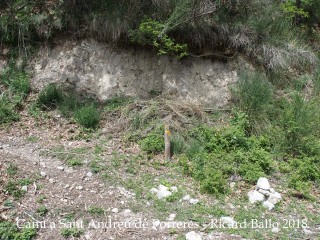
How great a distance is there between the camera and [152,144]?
4836mm

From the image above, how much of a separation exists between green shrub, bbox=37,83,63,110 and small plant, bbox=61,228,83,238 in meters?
2.99

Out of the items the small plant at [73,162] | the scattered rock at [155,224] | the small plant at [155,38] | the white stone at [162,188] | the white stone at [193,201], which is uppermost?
the small plant at [155,38]

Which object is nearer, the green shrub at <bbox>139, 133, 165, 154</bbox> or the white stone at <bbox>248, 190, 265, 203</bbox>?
the white stone at <bbox>248, 190, 265, 203</bbox>

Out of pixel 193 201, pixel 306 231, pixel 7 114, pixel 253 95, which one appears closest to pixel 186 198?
pixel 193 201

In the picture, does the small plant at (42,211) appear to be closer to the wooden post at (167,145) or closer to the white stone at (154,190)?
the white stone at (154,190)

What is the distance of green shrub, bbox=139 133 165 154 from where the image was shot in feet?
15.8

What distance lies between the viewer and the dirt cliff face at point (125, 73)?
598 centimetres

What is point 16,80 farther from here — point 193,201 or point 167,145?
point 193,201

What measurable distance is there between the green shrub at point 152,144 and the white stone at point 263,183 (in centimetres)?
160

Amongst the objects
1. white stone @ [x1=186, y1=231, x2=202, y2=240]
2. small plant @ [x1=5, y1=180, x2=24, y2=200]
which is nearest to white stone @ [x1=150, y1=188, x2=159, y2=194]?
white stone @ [x1=186, y1=231, x2=202, y2=240]

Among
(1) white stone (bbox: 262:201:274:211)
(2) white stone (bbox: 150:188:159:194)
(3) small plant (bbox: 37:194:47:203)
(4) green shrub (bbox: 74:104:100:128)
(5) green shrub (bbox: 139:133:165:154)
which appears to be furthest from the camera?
(4) green shrub (bbox: 74:104:100:128)

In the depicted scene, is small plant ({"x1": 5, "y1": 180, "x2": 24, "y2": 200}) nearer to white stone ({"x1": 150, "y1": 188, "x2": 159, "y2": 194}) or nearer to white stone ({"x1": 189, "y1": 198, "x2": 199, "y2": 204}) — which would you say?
white stone ({"x1": 150, "y1": 188, "x2": 159, "y2": 194})

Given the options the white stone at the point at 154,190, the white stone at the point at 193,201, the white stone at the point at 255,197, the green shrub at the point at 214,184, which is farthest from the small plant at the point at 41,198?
the white stone at the point at 255,197

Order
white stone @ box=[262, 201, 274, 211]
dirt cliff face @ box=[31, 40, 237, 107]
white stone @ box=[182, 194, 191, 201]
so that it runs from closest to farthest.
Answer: white stone @ box=[262, 201, 274, 211], white stone @ box=[182, 194, 191, 201], dirt cliff face @ box=[31, 40, 237, 107]
